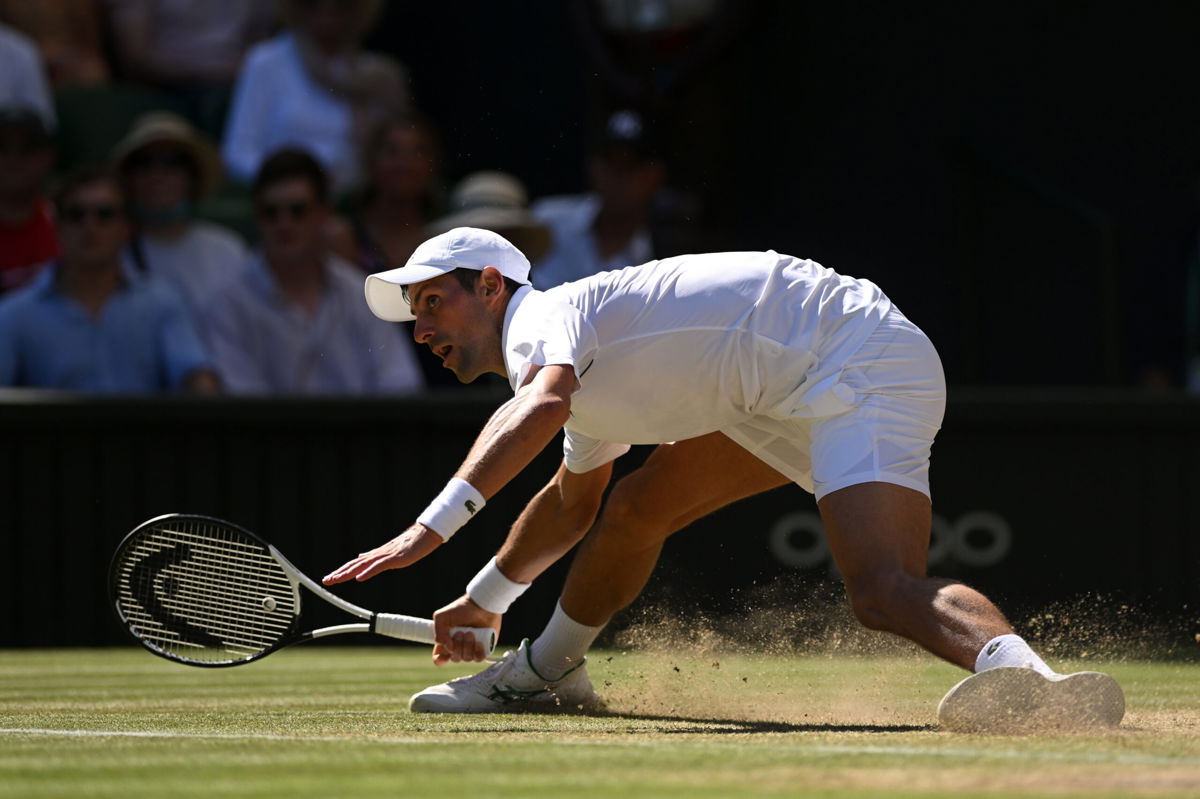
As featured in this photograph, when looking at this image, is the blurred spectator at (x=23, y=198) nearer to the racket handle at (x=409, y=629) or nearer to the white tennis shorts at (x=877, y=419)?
the racket handle at (x=409, y=629)

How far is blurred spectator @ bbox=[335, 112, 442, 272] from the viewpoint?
9.45m

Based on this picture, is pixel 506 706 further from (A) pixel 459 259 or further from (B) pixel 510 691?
(A) pixel 459 259

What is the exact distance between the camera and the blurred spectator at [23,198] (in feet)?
30.7

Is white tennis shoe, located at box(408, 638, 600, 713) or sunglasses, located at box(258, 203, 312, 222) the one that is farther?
sunglasses, located at box(258, 203, 312, 222)

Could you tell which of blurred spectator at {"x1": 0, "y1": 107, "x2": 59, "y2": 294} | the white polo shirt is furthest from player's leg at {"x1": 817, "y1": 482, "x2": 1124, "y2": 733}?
blurred spectator at {"x1": 0, "y1": 107, "x2": 59, "y2": 294}

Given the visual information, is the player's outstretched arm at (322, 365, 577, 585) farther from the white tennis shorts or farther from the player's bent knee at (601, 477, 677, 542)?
the player's bent knee at (601, 477, 677, 542)

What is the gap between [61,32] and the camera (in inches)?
431

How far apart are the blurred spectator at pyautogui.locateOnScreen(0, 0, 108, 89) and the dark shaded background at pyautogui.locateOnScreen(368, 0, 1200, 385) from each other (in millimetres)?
2156

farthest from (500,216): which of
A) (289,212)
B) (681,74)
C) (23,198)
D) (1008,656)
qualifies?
(1008,656)

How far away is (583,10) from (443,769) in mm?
6980

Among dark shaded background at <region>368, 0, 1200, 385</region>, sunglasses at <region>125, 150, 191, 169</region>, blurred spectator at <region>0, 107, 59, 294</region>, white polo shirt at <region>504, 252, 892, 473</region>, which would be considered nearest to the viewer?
white polo shirt at <region>504, 252, 892, 473</region>

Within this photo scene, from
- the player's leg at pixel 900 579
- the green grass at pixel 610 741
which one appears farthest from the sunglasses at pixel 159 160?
the player's leg at pixel 900 579

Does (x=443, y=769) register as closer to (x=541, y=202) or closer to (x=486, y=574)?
(x=486, y=574)

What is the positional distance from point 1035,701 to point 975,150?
5.82 metres
